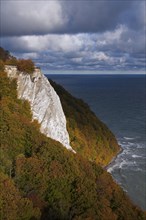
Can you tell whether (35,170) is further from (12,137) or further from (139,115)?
(139,115)

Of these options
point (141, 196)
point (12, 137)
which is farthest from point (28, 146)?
point (141, 196)

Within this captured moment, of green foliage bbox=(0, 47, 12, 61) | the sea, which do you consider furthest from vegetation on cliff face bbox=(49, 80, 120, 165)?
green foliage bbox=(0, 47, 12, 61)

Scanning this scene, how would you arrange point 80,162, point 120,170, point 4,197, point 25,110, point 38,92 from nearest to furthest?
point 4,197 < point 80,162 < point 25,110 < point 38,92 < point 120,170

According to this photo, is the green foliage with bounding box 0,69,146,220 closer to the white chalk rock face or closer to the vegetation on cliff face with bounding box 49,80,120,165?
the white chalk rock face

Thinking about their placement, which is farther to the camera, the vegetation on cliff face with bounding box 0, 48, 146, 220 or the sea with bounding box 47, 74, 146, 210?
the sea with bounding box 47, 74, 146, 210

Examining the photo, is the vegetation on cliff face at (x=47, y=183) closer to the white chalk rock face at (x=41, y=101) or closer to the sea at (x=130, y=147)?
the white chalk rock face at (x=41, y=101)

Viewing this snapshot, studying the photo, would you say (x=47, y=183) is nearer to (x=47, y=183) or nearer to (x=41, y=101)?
(x=47, y=183)
